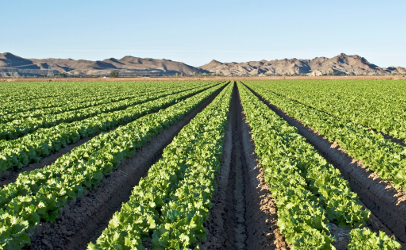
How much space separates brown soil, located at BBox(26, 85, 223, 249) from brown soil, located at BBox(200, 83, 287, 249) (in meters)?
3.07

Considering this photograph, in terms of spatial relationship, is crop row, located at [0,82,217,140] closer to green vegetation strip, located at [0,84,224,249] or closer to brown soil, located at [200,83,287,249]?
green vegetation strip, located at [0,84,224,249]

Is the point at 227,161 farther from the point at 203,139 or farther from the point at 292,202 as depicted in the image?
the point at 292,202

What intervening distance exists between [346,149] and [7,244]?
12256mm

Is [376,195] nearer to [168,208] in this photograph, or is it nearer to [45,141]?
[168,208]

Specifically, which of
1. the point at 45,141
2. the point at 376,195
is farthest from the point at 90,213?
the point at 376,195

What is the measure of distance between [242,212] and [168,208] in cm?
304

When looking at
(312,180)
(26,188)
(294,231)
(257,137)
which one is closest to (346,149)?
(257,137)

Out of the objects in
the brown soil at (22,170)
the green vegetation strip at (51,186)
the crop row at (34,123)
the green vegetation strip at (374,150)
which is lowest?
the brown soil at (22,170)

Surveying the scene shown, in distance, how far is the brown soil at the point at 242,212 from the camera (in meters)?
6.82

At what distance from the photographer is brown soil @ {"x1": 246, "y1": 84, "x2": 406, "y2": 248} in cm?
738

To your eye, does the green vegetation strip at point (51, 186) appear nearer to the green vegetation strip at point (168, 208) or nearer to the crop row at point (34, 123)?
the green vegetation strip at point (168, 208)

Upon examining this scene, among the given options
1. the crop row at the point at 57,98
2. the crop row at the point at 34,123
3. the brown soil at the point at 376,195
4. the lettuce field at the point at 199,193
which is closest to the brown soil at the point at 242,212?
the lettuce field at the point at 199,193

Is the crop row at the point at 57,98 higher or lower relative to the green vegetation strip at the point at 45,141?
lower

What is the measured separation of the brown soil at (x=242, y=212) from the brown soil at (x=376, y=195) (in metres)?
2.52
